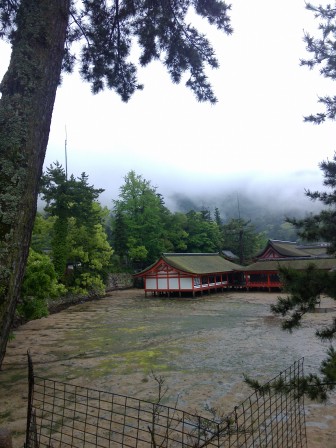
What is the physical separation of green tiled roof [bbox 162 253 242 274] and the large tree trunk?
24607 millimetres

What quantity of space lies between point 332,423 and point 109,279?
2923 cm

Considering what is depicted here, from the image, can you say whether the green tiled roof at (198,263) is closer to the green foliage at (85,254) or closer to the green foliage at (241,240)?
the green foliage at (85,254)

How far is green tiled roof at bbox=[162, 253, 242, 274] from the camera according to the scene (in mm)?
27953

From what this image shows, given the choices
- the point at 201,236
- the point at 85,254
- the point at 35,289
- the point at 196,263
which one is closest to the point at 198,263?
the point at 196,263

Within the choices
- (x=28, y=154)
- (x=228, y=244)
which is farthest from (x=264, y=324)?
(x=228, y=244)

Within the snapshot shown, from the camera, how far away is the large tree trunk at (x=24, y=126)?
2.42 m

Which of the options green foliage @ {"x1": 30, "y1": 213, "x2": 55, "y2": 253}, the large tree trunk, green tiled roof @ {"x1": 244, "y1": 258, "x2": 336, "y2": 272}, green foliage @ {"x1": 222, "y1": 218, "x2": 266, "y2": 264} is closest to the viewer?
the large tree trunk

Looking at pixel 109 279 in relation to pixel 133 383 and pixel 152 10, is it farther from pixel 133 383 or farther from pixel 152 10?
pixel 152 10

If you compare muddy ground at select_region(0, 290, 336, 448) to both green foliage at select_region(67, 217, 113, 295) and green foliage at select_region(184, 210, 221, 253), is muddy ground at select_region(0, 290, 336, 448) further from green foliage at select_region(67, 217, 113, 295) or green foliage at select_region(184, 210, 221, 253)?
green foliage at select_region(184, 210, 221, 253)

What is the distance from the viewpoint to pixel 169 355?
10.8 meters

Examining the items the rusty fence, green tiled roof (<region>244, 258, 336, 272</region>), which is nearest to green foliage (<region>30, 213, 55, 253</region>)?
the rusty fence

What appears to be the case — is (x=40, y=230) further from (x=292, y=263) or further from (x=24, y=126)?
(x=24, y=126)

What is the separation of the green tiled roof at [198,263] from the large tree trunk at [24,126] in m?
24.6

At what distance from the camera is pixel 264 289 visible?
30234 millimetres
